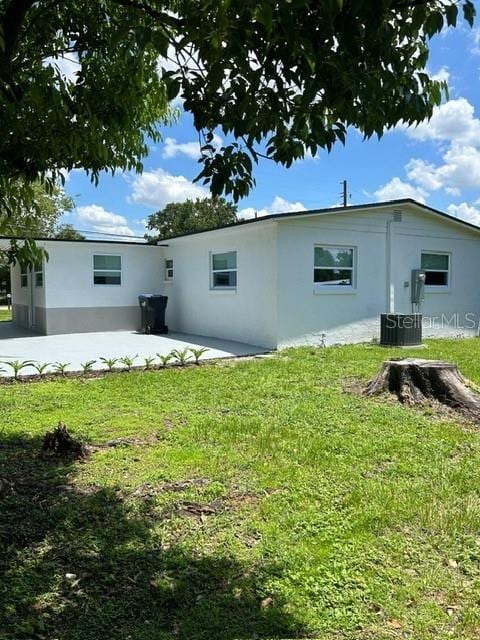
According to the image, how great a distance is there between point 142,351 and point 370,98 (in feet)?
30.6

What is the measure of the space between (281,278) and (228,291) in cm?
211

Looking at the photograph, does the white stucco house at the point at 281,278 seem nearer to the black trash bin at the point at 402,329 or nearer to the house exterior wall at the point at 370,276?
the house exterior wall at the point at 370,276

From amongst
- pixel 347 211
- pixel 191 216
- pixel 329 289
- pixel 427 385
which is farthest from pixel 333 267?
pixel 191 216

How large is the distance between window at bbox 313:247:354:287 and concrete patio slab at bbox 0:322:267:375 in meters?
2.30

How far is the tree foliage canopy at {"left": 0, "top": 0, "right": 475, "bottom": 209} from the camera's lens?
1812 mm

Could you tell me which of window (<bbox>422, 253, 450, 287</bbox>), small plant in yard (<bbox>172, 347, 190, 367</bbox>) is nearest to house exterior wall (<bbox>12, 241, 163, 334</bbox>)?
small plant in yard (<bbox>172, 347, 190, 367</bbox>)

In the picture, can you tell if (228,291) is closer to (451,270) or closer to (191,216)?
(451,270)

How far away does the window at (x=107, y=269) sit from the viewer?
14.8 metres

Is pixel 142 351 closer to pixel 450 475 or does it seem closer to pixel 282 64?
pixel 450 475

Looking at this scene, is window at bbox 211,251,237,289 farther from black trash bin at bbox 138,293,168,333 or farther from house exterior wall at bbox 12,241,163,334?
house exterior wall at bbox 12,241,163,334

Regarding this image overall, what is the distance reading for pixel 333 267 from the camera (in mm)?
12062

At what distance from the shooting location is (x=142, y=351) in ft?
35.4

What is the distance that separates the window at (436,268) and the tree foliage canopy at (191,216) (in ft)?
110

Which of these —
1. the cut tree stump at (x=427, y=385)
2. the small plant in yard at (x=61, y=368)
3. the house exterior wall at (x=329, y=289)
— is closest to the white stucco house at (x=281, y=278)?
the house exterior wall at (x=329, y=289)
